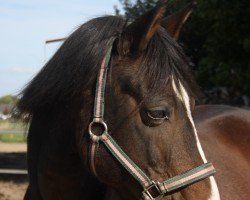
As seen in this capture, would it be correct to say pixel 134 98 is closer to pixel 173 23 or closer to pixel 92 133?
pixel 92 133

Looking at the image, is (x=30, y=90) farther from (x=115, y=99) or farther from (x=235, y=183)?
(x=235, y=183)

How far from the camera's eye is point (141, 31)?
2.52 metres

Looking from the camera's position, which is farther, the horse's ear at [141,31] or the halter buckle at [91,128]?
the halter buckle at [91,128]

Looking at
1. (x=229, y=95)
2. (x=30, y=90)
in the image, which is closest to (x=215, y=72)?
(x=229, y=95)

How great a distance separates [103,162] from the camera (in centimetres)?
254

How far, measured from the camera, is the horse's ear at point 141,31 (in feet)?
7.96

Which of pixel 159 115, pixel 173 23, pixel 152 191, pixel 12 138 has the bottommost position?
pixel 12 138

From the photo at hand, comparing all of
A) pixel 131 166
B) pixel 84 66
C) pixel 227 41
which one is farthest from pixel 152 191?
pixel 227 41

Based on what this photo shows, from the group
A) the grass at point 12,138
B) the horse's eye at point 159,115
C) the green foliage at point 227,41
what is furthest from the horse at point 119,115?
the grass at point 12,138

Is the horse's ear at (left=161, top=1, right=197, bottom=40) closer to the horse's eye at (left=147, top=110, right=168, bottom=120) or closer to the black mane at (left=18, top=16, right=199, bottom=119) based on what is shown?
the black mane at (left=18, top=16, right=199, bottom=119)

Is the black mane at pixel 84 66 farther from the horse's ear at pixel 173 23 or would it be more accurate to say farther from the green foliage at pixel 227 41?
the green foliage at pixel 227 41

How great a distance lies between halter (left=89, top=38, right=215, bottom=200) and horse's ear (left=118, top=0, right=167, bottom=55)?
0.09 m

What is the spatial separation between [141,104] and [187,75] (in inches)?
11.8

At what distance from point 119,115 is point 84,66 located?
1.11 feet
